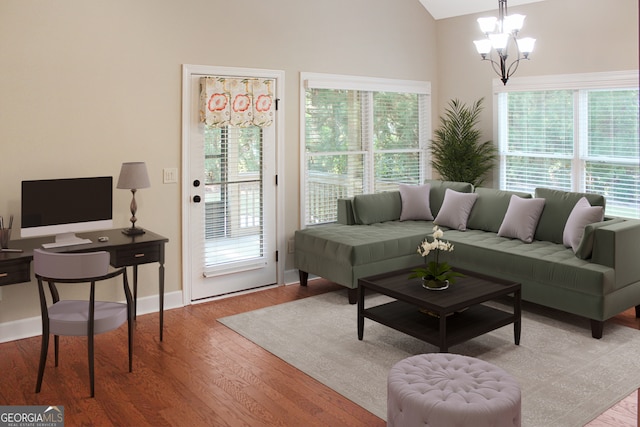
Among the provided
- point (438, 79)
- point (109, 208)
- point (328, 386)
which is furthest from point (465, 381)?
point (438, 79)

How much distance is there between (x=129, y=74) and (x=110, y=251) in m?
1.50

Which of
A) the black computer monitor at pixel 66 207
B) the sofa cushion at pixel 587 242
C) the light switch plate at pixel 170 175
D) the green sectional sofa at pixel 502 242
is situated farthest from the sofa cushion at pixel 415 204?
the black computer monitor at pixel 66 207

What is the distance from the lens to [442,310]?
150 inches

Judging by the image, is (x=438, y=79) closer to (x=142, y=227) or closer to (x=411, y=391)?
(x=142, y=227)

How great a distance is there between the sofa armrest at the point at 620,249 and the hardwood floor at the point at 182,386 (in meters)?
0.47

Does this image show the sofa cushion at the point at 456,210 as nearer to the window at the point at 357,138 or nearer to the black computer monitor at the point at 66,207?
the window at the point at 357,138

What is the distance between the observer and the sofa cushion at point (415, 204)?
640 cm

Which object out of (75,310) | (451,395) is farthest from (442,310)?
(75,310)

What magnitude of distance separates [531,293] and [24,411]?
3636 mm

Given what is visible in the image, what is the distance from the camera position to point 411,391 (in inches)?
110

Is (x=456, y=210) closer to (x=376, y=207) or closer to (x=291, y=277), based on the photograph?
(x=376, y=207)

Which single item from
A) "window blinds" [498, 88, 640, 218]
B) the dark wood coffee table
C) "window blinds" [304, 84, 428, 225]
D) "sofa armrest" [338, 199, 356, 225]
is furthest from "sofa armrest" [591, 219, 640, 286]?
"window blinds" [304, 84, 428, 225]

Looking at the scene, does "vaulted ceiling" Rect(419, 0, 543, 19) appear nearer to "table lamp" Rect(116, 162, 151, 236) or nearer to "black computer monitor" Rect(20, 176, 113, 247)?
"table lamp" Rect(116, 162, 151, 236)

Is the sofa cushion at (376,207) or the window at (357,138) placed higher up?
the window at (357,138)
